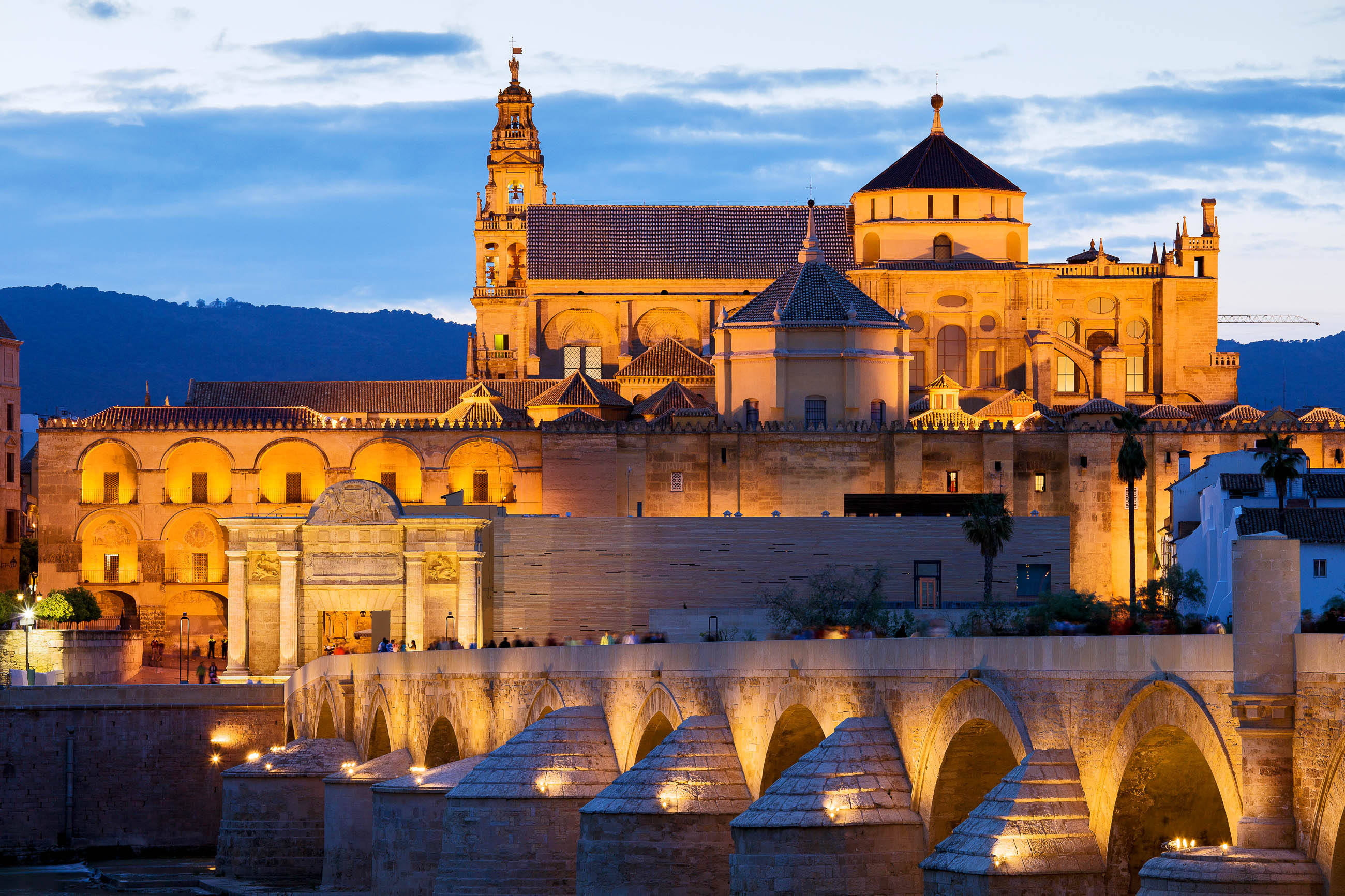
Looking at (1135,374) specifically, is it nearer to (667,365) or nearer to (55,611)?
(667,365)

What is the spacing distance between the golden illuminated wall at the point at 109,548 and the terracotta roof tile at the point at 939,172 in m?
31.7

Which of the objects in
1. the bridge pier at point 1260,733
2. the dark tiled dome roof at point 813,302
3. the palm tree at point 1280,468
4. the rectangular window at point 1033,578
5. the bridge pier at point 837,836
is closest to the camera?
the bridge pier at point 1260,733


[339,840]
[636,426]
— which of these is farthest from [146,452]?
[339,840]

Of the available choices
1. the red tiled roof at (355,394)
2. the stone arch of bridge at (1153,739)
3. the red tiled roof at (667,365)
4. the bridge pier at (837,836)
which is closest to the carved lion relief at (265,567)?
the red tiled roof at (355,394)

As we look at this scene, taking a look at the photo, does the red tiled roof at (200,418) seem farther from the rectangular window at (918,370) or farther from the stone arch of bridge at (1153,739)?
the stone arch of bridge at (1153,739)

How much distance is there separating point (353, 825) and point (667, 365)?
141 feet

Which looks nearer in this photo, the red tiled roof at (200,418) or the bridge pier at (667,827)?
the bridge pier at (667,827)

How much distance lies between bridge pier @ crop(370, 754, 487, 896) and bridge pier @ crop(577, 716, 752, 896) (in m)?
7.53

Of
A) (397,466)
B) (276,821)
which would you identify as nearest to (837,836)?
(276,821)

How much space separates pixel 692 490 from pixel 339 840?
30165 millimetres

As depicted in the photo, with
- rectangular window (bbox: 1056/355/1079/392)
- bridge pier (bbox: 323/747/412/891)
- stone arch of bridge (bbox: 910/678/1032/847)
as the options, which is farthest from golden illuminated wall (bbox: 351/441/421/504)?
stone arch of bridge (bbox: 910/678/1032/847)

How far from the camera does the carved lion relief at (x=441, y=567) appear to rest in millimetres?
60812

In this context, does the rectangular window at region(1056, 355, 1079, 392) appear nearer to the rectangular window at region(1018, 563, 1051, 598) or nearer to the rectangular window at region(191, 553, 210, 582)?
the rectangular window at region(1018, 563, 1051, 598)

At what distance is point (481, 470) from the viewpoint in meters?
78.6
